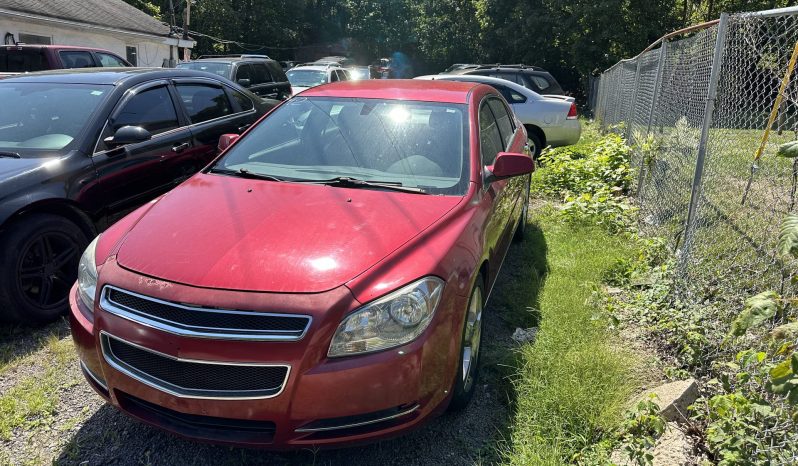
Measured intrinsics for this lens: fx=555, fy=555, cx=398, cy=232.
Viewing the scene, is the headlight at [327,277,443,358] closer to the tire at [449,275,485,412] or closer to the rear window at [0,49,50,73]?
the tire at [449,275,485,412]

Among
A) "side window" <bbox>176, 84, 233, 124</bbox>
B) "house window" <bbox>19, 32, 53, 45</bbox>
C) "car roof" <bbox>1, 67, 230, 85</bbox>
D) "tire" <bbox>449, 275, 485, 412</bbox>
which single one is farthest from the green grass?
"house window" <bbox>19, 32, 53, 45</bbox>

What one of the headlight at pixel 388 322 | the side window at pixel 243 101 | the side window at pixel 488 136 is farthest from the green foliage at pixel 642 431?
the side window at pixel 243 101

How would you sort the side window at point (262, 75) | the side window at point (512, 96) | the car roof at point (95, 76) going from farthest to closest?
the side window at point (262, 75) → the side window at point (512, 96) → the car roof at point (95, 76)

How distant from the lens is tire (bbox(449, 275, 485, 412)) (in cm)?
271

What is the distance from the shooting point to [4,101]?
4.57 m

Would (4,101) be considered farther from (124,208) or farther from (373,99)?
(373,99)

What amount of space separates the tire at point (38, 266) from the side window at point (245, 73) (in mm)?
7416

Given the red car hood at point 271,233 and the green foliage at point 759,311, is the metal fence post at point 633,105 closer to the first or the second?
the red car hood at point 271,233

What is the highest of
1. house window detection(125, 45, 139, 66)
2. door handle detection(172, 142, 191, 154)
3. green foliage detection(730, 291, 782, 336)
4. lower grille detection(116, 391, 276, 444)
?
house window detection(125, 45, 139, 66)

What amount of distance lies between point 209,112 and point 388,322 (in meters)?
4.32

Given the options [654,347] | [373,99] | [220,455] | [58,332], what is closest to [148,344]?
[220,455]

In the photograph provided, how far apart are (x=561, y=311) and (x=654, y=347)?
0.65 m

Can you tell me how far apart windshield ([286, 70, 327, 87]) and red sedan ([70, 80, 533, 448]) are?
12.2 metres

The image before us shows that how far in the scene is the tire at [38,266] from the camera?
3598 mm
